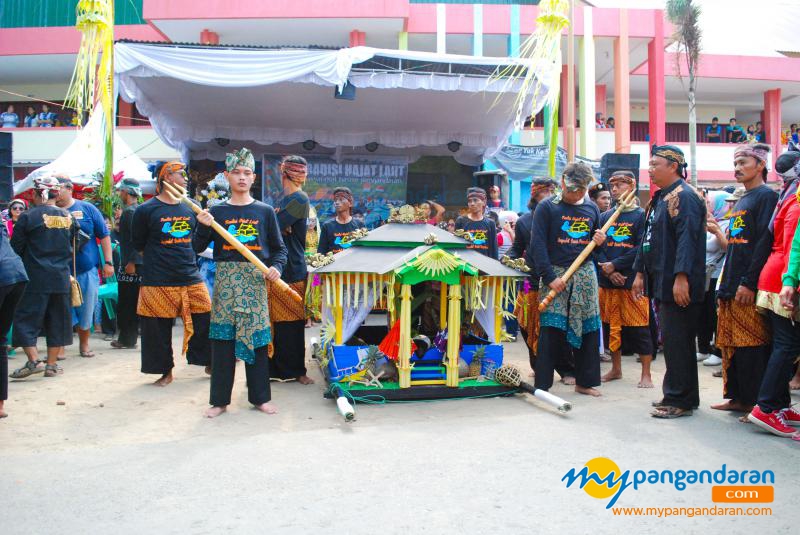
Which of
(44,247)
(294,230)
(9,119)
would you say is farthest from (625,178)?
(9,119)

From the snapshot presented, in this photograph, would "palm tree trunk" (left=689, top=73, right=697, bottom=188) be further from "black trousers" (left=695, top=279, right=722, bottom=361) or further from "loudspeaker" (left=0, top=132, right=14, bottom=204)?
"loudspeaker" (left=0, top=132, right=14, bottom=204)

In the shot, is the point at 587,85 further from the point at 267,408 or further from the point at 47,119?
the point at 47,119

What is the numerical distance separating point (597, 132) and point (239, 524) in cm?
1889

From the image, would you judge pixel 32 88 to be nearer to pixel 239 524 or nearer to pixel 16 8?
pixel 16 8

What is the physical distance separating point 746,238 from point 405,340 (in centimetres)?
243

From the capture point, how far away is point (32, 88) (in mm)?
22016

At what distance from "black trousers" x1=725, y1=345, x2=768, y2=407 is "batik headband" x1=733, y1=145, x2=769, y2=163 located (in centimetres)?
127

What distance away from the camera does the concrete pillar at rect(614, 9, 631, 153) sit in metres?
17.8

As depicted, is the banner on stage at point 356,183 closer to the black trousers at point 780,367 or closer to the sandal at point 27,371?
the sandal at point 27,371

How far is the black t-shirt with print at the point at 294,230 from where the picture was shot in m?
5.48

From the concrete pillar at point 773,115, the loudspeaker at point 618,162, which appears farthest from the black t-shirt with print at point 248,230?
the concrete pillar at point 773,115

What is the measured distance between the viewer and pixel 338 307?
4.94 metres

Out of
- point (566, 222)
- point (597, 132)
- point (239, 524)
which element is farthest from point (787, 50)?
point (239, 524)

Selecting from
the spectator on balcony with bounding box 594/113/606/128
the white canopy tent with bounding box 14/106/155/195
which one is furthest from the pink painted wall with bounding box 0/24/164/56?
the spectator on balcony with bounding box 594/113/606/128
